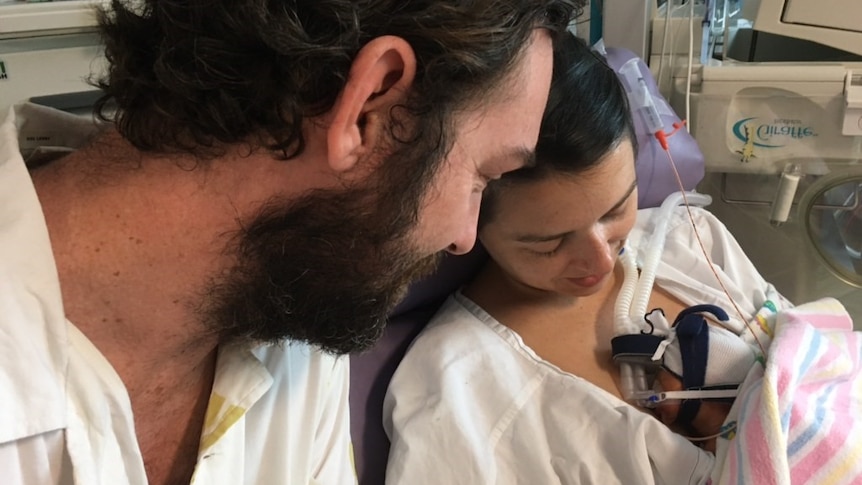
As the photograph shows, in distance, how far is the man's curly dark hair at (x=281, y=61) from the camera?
27.1 inches

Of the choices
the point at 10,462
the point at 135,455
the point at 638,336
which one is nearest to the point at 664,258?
the point at 638,336

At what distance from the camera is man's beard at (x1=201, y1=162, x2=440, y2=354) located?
2.56ft

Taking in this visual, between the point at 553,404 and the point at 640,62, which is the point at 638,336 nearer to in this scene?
the point at 553,404

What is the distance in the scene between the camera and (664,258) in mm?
1441

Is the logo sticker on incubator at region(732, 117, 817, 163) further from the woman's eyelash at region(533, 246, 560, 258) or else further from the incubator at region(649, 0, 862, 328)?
the woman's eyelash at region(533, 246, 560, 258)

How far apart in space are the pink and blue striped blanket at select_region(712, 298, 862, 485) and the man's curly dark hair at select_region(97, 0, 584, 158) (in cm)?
61

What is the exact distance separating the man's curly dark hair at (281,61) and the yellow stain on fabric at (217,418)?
0.29 meters

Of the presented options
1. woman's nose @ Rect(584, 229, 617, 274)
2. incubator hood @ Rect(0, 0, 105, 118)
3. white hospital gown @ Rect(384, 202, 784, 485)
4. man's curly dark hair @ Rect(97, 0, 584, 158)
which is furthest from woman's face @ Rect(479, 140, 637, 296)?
incubator hood @ Rect(0, 0, 105, 118)

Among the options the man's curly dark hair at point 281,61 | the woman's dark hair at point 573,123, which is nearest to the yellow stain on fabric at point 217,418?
the man's curly dark hair at point 281,61

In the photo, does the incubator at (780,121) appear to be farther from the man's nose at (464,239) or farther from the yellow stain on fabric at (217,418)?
the yellow stain on fabric at (217,418)

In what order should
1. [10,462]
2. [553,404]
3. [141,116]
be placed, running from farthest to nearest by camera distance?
[553,404] → [141,116] → [10,462]

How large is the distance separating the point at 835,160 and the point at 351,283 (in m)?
1.09

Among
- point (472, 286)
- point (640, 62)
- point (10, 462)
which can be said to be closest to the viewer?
point (10, 462)

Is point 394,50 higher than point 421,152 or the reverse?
higher
